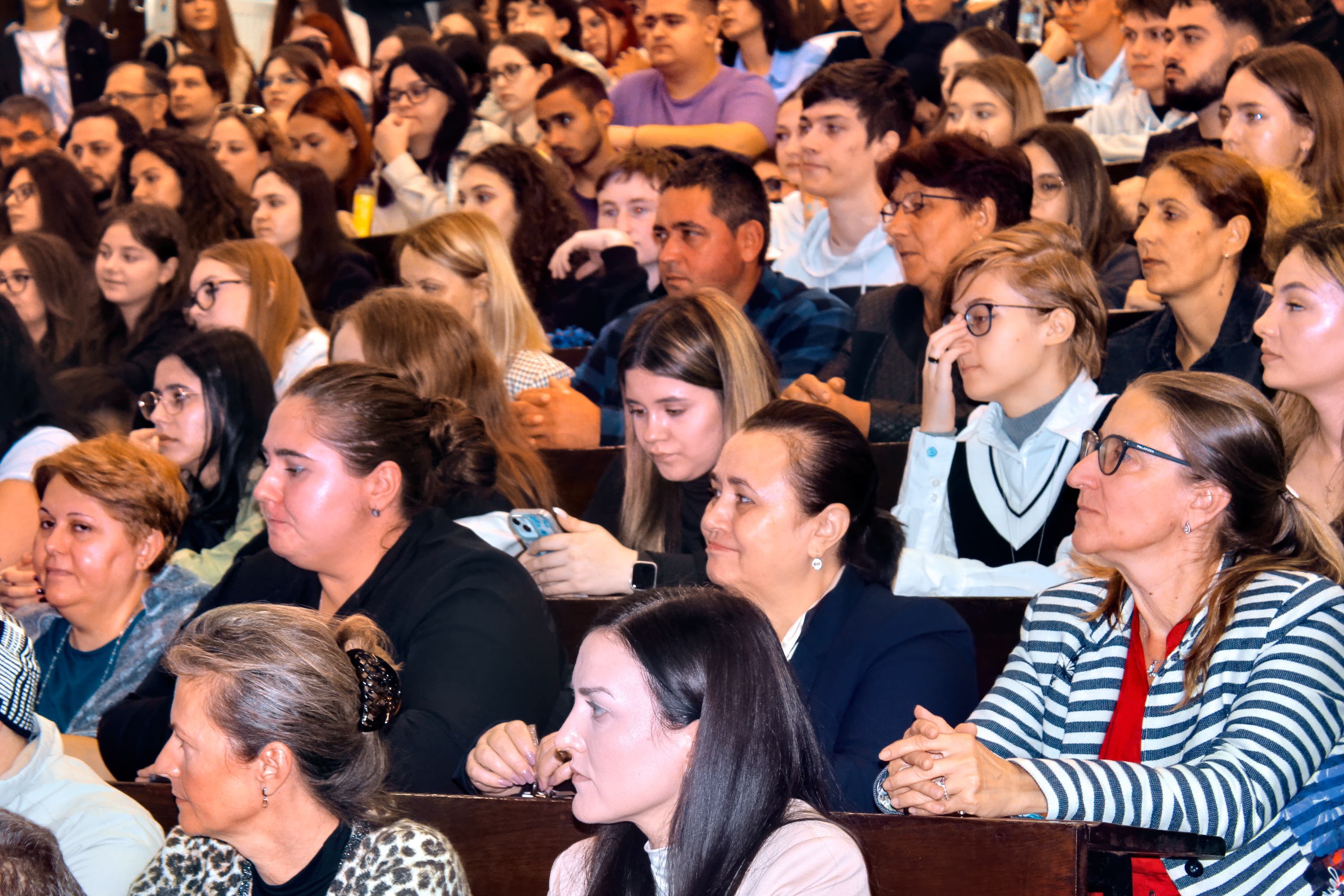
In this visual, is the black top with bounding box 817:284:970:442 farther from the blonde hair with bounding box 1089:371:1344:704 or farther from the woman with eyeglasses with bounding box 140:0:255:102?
the woman with eyeglasses with bounding box 140:0:255:102

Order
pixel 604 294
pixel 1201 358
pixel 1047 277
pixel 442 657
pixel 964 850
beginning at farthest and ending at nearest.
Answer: pixel 604 294 → pixel 1201 358 → pixel 1047 277 → pixel 442 657 → pixel 964 850

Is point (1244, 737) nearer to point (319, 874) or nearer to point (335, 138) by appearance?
point (319, 874)

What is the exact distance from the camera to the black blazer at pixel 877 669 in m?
2.13

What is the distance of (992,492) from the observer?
284 centimetres

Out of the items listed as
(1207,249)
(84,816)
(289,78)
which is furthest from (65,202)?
(1207,249)

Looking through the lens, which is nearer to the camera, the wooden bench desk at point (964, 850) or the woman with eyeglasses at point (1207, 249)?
the wooden bench desk at point (964, 850)

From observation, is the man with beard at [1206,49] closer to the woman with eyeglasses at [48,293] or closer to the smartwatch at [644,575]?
the smartwatch at [644,575]

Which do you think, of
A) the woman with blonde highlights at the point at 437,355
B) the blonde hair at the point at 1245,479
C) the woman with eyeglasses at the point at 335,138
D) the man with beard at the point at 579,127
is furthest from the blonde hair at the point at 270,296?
the blonde hair at the point at 1245,479

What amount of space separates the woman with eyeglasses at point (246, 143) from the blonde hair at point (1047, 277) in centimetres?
381

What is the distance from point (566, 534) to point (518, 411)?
99 cm

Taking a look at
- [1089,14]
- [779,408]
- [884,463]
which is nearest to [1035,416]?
[884,463]

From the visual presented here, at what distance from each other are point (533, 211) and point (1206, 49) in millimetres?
2199

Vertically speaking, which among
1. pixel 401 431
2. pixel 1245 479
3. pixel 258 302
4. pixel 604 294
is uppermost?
pixel 1245 479

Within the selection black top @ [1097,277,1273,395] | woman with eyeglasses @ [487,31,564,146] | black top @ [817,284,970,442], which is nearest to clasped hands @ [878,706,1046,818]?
black top @ [1097,277,1273,395]
